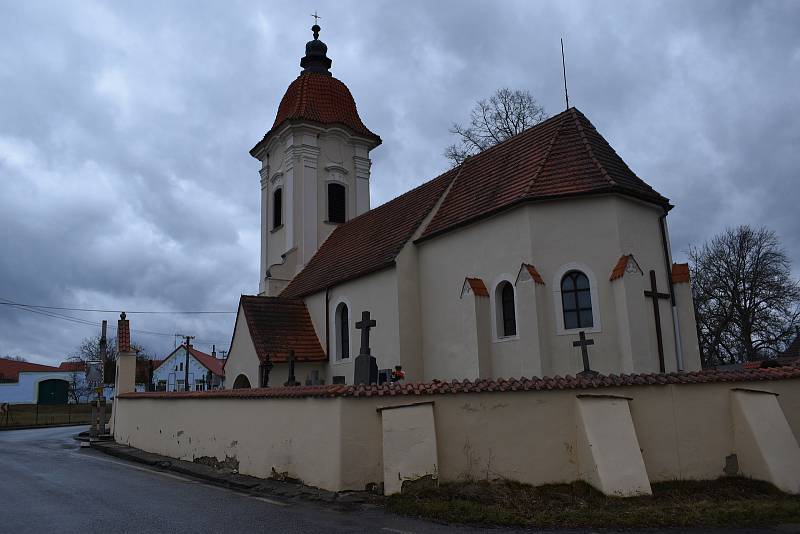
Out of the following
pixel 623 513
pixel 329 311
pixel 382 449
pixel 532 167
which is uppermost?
pixel 532 167

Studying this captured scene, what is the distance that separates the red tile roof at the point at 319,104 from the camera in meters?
27.2

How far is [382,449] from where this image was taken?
9.27 m

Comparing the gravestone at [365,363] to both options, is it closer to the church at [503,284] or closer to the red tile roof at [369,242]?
the church at [503,284]

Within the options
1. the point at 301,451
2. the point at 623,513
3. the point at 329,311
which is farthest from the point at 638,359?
the point at 329,311

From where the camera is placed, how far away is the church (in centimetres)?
1338

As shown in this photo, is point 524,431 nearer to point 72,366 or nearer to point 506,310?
point 506,310

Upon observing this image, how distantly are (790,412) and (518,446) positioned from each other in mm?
4149

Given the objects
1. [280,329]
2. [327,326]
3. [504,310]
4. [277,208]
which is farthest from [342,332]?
[277,208]

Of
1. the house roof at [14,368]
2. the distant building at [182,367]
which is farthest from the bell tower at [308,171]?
the house roof at [14,368]

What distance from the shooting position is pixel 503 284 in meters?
14.7

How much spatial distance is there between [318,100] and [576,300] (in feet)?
59.2

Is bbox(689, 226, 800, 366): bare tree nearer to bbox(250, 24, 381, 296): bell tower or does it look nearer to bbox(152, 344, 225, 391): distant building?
bbox(250, 24, 381, 296): bell tower

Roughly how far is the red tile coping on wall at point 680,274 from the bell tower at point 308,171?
15.3 metres

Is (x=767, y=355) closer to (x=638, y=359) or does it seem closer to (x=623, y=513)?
(x=638, y=359)
